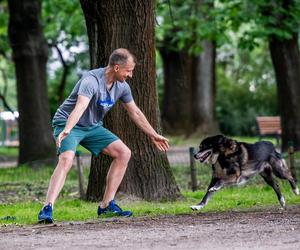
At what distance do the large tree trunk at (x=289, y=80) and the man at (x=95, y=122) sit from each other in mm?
11757

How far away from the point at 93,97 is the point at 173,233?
1.98m

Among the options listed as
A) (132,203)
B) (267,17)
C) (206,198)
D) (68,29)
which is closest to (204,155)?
(206,198)

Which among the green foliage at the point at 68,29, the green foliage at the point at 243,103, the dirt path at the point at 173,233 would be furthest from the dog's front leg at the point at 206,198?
the green foliage at the point at 243,103

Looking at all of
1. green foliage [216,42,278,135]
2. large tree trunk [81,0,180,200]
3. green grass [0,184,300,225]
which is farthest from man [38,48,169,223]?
green foliage [216,42,278,135]

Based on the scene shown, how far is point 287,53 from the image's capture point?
72.1 ft

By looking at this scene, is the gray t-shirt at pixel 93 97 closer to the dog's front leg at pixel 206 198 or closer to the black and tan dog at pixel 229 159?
the black and tan dog at pixel 229 159

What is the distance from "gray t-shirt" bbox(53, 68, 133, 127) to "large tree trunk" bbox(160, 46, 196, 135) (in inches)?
899

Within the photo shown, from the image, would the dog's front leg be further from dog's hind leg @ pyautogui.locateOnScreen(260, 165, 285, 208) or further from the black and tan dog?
dog's hind leg @ pyautogui.locateOnScreen(260, 165, 285, 208)

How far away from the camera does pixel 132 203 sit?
12.2 m

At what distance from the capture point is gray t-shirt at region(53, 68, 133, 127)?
394 inches

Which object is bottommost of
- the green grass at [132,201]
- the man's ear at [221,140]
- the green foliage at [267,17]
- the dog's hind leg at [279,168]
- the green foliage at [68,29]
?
the green grass at [132,201]

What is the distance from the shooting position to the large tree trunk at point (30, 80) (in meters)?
21.8

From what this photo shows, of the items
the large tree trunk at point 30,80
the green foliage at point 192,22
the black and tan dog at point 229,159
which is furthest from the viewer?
the green foliage at point 192,22

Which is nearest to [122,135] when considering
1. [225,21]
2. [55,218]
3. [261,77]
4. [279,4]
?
[55,218]
